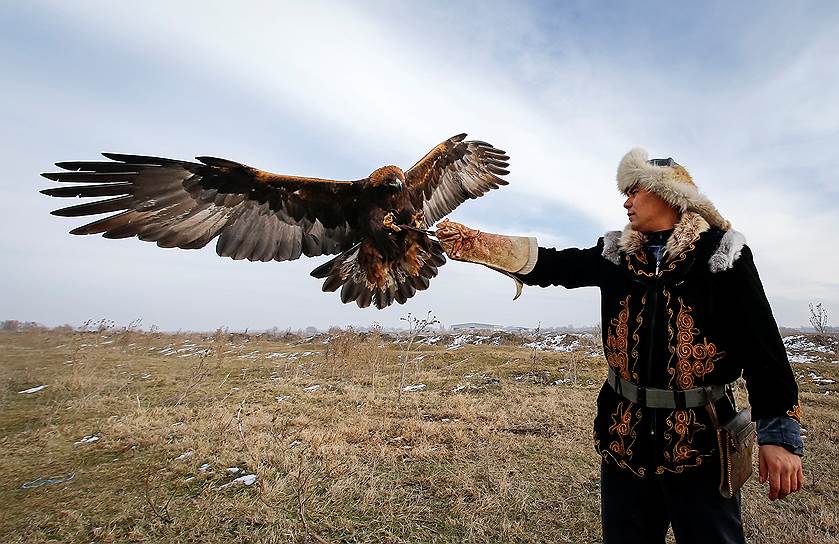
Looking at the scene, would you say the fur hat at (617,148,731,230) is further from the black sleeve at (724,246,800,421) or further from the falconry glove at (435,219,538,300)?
the falconry glove at (435,219,538,300)

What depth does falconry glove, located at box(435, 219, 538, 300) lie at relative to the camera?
233 cm

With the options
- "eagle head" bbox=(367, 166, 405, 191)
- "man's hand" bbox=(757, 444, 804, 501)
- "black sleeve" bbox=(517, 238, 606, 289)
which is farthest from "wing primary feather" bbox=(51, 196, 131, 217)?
"man's hand" bbox=(757, 444, 804, 501)

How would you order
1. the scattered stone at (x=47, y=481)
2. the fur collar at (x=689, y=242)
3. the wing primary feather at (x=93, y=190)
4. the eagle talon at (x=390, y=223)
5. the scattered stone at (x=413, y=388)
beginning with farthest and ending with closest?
1. the scattered stone at (x=413, y=388)
2. the scattered stone at (x=47, y=481)
3. the eagle talon at (x=390, y=223)
4. the wing primary feather at (x=93, y=190)
5. the fur collar at (x=689, y=242)

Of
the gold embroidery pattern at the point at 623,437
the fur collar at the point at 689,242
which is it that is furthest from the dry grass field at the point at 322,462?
the fur collar at the point at 689,242

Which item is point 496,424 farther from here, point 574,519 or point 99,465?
point 99,465

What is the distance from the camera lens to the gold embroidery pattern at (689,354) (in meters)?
1.85

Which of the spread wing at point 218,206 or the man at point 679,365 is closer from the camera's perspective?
the man at point 679,365

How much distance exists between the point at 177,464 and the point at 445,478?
3.64 m

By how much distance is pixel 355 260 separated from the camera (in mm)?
3182

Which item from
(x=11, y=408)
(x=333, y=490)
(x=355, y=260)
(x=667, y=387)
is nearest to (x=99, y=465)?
(x=333, y=490)

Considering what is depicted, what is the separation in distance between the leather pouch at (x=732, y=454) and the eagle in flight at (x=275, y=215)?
1595 mm

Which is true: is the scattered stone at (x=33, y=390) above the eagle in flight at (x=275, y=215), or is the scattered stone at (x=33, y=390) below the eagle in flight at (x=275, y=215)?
below

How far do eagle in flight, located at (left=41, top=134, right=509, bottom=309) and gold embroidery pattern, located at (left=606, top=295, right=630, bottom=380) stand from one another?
104 centimetres

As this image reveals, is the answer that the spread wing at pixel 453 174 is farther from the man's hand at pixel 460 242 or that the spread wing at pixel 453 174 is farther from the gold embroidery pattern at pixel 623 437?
the gold embroidery pattern at pixel 623 437
